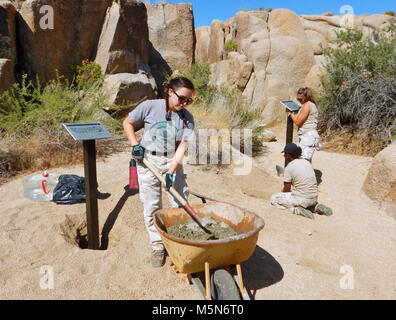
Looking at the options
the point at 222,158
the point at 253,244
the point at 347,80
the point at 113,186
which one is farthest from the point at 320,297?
the point at 347,80

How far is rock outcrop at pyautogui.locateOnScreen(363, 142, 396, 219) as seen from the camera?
14.3 ft

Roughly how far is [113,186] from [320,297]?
307 cm

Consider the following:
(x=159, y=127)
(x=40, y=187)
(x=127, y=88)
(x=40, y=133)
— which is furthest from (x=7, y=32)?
(x=159, y=127)

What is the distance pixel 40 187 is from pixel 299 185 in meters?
3.45

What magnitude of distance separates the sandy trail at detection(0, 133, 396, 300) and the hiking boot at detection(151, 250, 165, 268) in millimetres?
52

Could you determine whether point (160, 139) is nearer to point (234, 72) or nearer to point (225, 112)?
point (225, 112)

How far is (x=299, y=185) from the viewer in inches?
165

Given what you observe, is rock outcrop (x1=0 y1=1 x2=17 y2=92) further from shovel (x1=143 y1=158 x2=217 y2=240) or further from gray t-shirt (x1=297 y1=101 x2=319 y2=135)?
gray t-shirt (x1=297 y1=101 x2=319 y2=135)

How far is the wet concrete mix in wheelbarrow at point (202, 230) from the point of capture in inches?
98.2

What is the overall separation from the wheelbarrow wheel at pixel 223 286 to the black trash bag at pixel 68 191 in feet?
7.54

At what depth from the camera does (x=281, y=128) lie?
994cm

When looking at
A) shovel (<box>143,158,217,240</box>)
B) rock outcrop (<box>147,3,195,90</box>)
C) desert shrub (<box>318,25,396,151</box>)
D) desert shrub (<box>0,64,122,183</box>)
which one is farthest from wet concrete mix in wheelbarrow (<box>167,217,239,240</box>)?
rock outcrop (<box>147,3,195,90</box>)

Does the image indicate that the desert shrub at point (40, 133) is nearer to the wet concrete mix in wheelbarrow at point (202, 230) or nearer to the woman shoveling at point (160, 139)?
the woman shoveling at point (160, 139)

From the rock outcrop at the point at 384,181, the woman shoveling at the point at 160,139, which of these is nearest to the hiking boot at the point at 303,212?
the rock outcrop at the point at 384,181
